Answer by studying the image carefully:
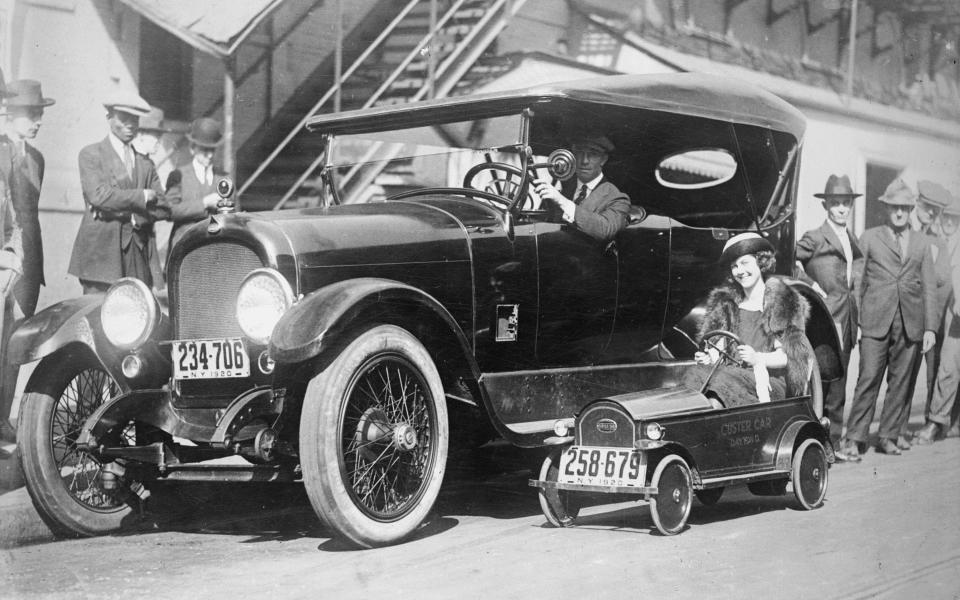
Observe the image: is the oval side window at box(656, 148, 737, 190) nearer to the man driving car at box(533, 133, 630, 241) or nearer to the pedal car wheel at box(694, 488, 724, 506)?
the man driving car at box(533, 133, 630, 241)

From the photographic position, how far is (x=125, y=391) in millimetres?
5020

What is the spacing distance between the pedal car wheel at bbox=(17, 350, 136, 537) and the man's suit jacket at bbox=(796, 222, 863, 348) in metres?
4.53

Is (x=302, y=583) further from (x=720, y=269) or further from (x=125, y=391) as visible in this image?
(x=720, y=269)

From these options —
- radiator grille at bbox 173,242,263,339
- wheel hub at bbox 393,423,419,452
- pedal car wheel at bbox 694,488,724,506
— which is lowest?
pedal car wheel at bbox 694,488,724,506

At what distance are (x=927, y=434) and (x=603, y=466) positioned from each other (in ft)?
13.5

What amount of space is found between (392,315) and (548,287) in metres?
1.07

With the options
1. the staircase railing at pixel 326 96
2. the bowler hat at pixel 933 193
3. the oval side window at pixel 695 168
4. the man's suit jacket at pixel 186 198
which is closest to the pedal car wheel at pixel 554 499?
the oval side window at pixel 695 168

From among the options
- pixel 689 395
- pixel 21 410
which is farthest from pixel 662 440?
pixel 21 410

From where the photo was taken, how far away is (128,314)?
16.4 ft

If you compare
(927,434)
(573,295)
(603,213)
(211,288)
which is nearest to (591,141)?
(603,213)

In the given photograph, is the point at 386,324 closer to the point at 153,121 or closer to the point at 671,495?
the point at 671,495

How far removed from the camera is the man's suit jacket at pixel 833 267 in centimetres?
744

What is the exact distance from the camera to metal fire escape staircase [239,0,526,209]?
8.80 meters

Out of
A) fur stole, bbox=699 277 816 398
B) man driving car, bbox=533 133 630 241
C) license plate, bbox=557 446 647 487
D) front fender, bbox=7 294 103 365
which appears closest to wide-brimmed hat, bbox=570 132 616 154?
man driving car, bbox=533 133 630 241
